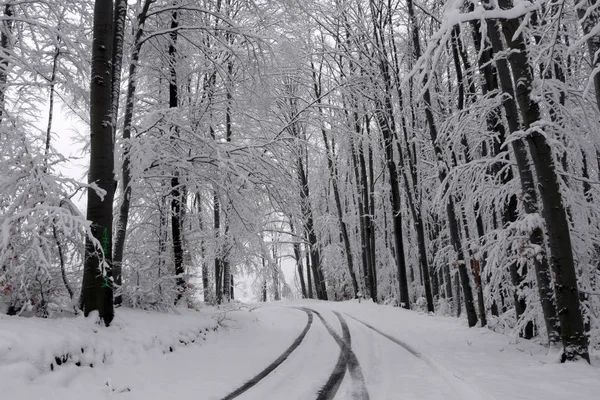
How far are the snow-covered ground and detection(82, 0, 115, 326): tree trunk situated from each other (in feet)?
1.63

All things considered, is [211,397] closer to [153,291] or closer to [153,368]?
[153,368]

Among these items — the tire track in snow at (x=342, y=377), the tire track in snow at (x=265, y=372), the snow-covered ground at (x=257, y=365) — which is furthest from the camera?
the tire track in snow at (x=265, y=372)

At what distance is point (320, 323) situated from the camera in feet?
38.9

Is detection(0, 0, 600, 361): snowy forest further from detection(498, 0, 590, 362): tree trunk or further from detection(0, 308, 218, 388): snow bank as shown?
detection(0, 308, 218, 388): snow bank

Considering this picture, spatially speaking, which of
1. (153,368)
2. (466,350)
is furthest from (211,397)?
(466,350)

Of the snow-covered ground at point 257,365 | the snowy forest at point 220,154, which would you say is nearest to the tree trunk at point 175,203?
the snowy forest at point 220,154

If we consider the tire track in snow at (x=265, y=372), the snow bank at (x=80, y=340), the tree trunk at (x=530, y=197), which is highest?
the tree trunk at (x=530, y=197)

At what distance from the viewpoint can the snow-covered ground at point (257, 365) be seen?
4.31m

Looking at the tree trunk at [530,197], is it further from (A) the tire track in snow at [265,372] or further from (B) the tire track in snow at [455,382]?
(A) the tire track in snow at [265,372]

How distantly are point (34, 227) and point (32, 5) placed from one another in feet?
17.5

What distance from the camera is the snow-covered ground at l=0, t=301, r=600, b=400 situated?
431 cm

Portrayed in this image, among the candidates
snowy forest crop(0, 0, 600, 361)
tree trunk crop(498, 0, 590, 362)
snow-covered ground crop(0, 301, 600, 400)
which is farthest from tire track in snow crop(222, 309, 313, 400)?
tree trunk crop(498, 0, 590, 362)

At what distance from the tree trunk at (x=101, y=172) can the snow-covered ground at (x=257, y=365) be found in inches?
19.6

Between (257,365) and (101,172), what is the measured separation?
4.20m
